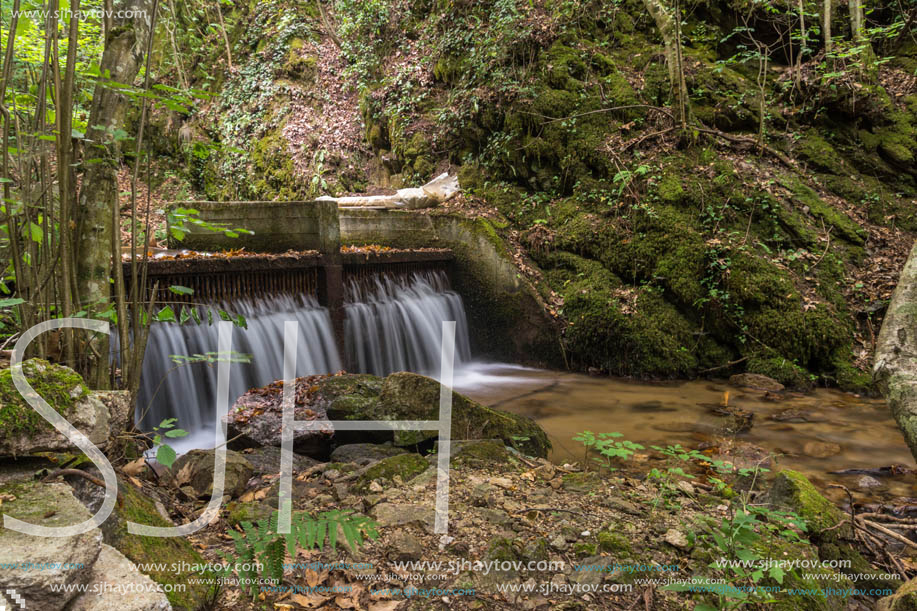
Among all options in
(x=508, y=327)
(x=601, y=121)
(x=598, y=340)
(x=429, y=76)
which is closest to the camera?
(x=598, y=340)

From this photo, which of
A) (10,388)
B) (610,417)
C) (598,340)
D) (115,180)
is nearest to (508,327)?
(598,340)

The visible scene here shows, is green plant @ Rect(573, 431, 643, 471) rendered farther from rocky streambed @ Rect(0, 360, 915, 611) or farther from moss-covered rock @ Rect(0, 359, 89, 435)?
moss-covered rock @ Rect(0, 359, 89, 435)

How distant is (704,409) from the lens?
6.30m

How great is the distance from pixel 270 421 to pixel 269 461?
89cm

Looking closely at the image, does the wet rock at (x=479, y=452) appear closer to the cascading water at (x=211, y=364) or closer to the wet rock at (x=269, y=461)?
the wet rock at (x=269, y=461)

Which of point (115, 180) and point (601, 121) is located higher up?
point (601, 121)

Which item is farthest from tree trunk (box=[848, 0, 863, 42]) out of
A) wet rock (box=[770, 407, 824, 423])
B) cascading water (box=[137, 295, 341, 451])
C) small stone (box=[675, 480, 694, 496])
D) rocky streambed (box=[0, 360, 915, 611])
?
cascading water (box=[137, 295, 341, 451])

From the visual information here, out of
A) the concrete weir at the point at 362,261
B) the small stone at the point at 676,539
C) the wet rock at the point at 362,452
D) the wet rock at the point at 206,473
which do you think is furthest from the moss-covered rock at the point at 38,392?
the concrete weir at the point at 362,261

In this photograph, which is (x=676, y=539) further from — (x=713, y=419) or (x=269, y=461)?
(x=713, y=419)

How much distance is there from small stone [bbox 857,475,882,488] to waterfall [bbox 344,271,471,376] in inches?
221

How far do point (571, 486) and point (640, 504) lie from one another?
0.42m

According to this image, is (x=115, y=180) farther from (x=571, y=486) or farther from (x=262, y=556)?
(x=571, y=486)

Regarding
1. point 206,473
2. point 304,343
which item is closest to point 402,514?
point 206,473

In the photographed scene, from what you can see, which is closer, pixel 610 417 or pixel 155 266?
pixel 155 266
